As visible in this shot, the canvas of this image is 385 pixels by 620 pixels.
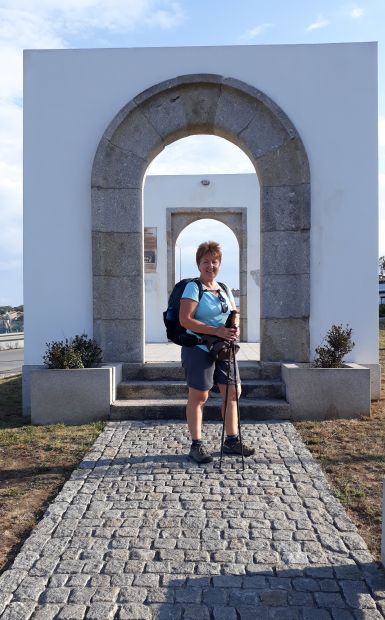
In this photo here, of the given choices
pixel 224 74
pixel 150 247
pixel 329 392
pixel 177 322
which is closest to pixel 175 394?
pixel 329 392

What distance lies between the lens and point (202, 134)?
707 centimetres

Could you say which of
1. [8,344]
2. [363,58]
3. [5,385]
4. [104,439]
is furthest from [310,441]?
[8,344]

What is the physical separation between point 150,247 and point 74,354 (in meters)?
8.00

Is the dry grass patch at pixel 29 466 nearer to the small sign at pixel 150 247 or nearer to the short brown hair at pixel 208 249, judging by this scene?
the short brown hair at pixel 208 249

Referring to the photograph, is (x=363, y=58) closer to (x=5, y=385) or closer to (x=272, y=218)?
(x=272, y=218)

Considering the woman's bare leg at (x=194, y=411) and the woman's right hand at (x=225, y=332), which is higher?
the woman's right hand at (x=225, y=332)

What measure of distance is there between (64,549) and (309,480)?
1796mm

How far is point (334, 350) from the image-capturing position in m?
6.10

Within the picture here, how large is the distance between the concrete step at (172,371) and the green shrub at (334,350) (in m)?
0.52

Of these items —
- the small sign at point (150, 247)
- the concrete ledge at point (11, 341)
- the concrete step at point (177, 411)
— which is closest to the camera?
the concrete step at point (177, 411)

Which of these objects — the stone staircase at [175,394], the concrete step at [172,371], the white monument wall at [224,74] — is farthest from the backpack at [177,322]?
the white monument wall at [224,74]

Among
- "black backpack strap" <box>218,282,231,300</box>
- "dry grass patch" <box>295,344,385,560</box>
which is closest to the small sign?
"dry grass patch" <box>295,344,385,560</box>

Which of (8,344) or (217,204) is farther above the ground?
(217,204)

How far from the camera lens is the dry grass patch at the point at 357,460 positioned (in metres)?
3.36
